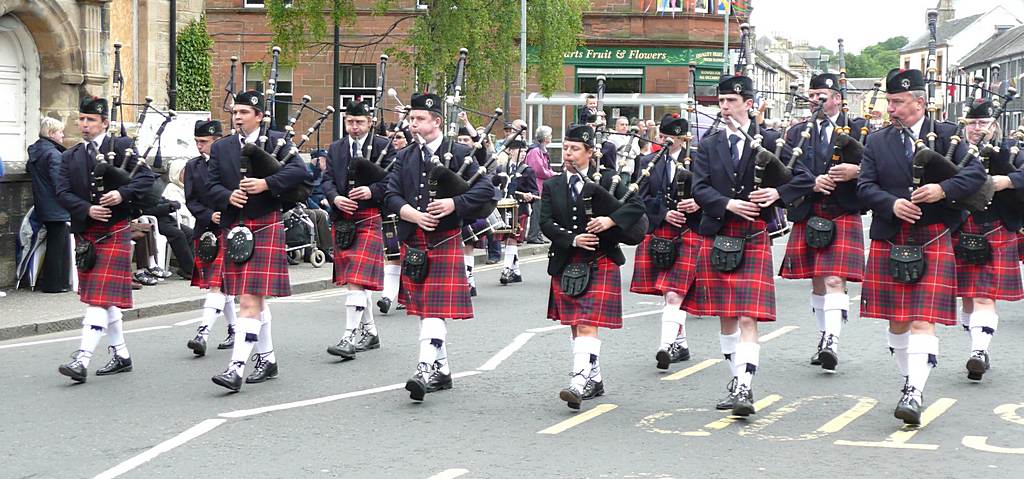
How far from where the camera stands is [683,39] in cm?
4325

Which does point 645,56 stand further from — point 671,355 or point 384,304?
point 671,355

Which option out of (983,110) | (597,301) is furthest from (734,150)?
(983,110)

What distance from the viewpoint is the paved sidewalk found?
39.0 ft

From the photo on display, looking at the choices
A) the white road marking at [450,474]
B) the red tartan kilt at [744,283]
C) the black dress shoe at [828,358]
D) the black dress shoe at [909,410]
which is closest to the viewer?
the white road marking at [450,474]

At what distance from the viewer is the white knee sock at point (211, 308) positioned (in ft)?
33.8

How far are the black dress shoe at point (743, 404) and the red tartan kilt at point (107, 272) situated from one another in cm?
415

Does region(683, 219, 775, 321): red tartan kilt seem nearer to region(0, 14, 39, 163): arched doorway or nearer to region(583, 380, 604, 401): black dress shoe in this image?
region(583, 380, 604, 401): black dress shoe

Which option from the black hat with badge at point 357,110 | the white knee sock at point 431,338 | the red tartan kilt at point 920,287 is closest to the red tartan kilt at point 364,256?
the black hat with badge at point 357,110

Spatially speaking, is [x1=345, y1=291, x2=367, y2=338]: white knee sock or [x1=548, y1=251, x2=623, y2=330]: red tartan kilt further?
[x1=345, y1=291, x2=367, y2=338]: white knee sock

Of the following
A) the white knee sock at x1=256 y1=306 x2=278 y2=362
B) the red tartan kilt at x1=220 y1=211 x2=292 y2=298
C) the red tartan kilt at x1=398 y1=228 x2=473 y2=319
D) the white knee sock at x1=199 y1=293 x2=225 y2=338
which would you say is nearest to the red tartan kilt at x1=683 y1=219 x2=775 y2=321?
the red tartan kilt at x1=398 y1=228 x2=473 y2=319

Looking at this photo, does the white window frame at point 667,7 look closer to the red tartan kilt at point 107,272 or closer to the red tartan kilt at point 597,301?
the red tartan kilt at point 107,272

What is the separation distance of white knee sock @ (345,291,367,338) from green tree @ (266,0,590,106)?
46.1ft

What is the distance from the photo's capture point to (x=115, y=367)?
373 inches

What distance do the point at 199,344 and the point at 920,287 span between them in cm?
518
